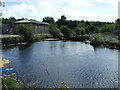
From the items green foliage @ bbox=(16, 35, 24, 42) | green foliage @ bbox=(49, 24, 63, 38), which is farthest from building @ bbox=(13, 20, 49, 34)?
green foliage @ bbox=(16, 35, 24, 42)

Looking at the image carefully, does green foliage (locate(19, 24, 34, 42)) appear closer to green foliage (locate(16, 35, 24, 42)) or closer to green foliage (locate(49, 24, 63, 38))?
green foliage (locate(16, 35, 24, 42))

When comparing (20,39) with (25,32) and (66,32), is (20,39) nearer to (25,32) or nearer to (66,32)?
(25,32)

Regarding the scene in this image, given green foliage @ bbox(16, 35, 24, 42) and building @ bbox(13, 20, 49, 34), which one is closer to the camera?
green foliage @ bbox(16, 35, 24, 42)

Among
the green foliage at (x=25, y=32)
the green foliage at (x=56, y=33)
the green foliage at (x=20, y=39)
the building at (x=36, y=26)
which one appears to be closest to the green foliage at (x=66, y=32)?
the green foliage at (x=56, y=33)

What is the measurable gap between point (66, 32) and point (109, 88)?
83.7 metres

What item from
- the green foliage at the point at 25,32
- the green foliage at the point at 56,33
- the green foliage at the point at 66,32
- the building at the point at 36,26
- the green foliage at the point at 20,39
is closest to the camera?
the green foliage at the point at 20,39

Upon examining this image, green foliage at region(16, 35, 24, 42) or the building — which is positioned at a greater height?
the building

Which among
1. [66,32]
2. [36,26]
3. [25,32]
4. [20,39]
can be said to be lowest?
[20,39]

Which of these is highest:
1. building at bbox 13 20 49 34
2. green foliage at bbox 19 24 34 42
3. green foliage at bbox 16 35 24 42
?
building at bbox 13 20 49 34

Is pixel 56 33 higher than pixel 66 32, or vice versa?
pixel 66 32

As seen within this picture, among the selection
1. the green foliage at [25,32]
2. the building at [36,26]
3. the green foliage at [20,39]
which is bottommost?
the green foliage at [20,39]

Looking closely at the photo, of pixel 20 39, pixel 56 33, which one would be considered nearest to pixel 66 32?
pixel 56 33

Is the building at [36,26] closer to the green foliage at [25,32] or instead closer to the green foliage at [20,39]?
the green foliage at [25,32]

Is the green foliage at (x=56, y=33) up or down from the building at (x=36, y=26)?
down
